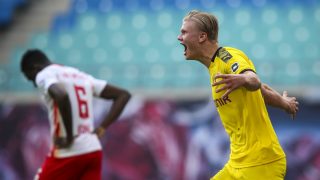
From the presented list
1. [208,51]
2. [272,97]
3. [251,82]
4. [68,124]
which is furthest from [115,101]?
[251,82]

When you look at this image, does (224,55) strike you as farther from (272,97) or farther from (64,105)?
(64,105)

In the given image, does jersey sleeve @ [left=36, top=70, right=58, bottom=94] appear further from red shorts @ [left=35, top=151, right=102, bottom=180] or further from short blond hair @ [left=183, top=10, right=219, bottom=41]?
short blond hair @ [left=183, top=10, right=219, bottom=41]

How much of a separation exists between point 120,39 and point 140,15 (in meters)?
0.78

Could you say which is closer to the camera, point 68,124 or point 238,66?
point 238,66

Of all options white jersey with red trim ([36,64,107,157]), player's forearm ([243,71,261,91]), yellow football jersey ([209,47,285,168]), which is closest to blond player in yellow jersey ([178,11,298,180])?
yellow football jersey ([209,47,285,168])

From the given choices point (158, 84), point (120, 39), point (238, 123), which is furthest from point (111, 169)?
point (238, 123)

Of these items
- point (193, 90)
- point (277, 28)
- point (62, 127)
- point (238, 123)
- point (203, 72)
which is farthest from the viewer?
point (277, 28)

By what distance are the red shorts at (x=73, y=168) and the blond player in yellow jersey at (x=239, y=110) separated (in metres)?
1.82

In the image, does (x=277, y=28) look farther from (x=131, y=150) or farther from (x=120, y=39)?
(x=131, y=150)

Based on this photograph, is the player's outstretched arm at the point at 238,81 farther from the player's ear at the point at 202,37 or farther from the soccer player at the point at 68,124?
the soccer player at the point at 68,124

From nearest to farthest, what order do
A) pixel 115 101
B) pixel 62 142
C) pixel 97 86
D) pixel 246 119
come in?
pixel 246 119, pixel 62 142, pixel 97 86, pixel 115 101

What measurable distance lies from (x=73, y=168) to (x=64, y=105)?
0.64 meters

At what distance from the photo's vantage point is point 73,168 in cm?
661

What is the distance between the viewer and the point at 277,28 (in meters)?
13.9
